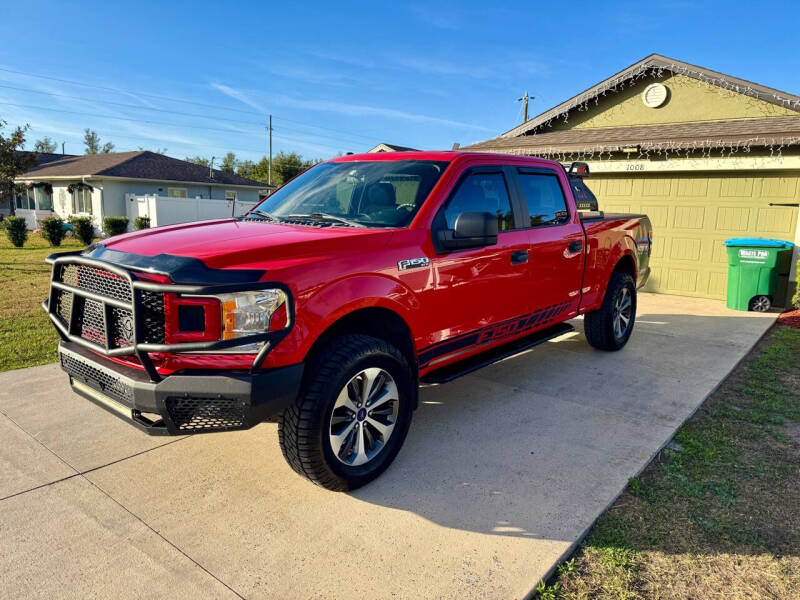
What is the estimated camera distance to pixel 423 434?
4.06 m

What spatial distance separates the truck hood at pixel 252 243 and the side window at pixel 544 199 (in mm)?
1842

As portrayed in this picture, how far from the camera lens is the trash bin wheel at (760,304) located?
9094 millimetres

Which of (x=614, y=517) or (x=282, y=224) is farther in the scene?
(x=282, y=224)

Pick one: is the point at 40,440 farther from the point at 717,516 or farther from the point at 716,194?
the point at 716,194

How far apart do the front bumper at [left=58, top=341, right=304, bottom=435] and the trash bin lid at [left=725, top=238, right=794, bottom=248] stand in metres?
8.60

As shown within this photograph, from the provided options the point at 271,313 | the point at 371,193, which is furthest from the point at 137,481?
the point at 371,193

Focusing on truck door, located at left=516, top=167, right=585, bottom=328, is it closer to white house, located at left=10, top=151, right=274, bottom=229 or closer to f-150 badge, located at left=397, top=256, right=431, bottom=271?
f-150 badge, located at left=397, top=256, right=431, bottom=271

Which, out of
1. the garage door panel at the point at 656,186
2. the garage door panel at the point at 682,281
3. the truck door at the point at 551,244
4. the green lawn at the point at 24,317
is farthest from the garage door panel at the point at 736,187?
the green lawn at the point at 24,317

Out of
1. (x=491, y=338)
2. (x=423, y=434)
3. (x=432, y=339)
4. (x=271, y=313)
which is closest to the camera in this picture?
(x=271, y=313)

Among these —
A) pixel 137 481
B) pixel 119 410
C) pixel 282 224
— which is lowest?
pixel 137 481

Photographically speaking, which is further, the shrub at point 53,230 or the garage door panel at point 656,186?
the shrub at point 53,230

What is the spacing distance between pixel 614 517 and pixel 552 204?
2.96m

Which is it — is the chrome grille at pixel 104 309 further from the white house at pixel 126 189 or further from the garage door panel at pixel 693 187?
the white house at pixel 126 189

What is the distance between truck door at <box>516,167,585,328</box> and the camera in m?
4.72
